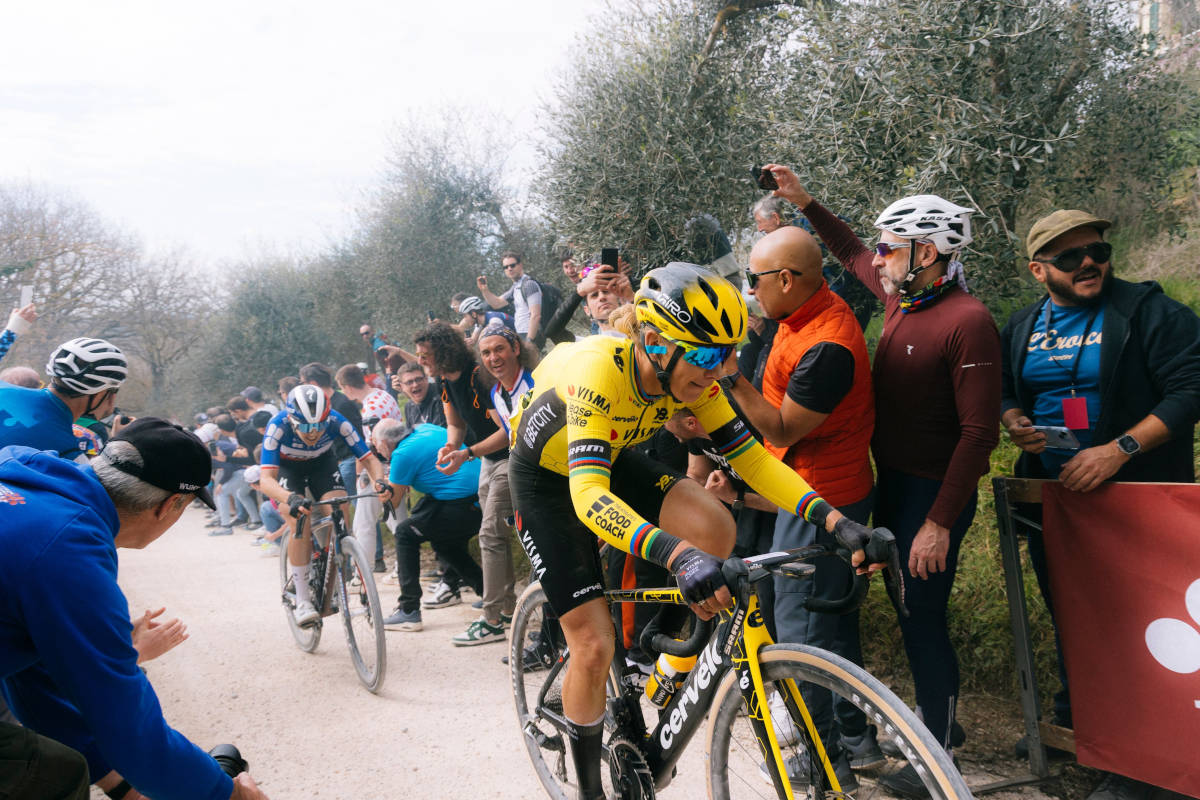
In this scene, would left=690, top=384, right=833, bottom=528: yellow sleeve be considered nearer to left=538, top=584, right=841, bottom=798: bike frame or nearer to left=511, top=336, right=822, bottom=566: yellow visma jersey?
left=511, top=336, right=822, bottom=566: yellow visma jersey

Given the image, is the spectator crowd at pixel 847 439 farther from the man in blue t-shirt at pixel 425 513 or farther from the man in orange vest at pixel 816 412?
the man in blue t-shirt at pixel 425 513

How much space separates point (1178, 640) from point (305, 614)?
518cm

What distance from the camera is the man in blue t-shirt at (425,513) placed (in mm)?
5953

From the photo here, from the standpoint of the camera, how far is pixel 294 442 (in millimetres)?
6035

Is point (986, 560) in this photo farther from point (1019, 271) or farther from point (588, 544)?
point (1019, 271)

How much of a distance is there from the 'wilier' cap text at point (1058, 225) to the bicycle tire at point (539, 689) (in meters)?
2.47

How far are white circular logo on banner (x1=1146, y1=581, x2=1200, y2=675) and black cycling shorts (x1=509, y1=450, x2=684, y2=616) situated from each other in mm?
1766

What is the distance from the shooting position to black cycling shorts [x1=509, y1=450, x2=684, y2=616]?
9.00ft

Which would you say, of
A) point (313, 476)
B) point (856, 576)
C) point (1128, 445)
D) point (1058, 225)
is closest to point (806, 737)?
point (856, 576)

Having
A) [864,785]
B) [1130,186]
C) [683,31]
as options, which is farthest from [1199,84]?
[864,785]

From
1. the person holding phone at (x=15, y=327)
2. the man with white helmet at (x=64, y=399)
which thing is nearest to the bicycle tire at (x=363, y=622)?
the man with white helmet at (x=64, y=399)

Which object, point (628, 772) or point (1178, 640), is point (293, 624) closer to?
point (628, 772)

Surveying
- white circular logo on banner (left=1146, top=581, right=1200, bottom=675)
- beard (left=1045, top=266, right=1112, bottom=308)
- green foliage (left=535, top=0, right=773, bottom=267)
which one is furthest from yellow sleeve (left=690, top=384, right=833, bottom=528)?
green foliage (left=535, top=0, right=773, bottom=267)

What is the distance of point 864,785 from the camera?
280cm
